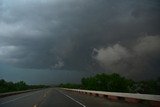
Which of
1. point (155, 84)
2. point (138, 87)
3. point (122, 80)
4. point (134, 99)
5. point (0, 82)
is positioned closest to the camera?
point (134, 99)

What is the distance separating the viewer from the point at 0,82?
110938 millimetres

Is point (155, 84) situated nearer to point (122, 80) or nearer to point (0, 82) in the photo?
point (0, 82)

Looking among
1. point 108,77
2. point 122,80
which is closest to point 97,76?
point 108,77

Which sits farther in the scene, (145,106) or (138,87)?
(138,87)

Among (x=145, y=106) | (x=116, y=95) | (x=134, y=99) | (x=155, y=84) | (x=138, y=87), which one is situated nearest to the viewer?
(x=145, y=106)

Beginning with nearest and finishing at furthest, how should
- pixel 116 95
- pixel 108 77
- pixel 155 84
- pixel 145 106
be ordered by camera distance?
1. pixel 145 106
2. pixel 116 95
3. pixel 155 84
4. pixel 108 77

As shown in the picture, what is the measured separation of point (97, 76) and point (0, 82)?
2864 inches

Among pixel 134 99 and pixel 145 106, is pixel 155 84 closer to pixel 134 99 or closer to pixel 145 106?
pixel 134 99

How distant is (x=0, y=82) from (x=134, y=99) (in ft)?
301

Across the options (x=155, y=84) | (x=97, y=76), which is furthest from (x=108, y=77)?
(x=155, y=84)

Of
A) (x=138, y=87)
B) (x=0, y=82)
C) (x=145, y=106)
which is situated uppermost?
(x=0, y=82)

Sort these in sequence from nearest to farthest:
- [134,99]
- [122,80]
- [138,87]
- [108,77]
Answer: [134,99], [138,87], [122,80], [108,77]

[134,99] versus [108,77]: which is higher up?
[108,77]

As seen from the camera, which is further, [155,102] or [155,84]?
[155,84]
